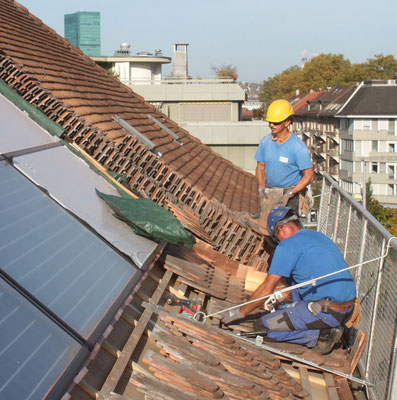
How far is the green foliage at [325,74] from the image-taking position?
105 m

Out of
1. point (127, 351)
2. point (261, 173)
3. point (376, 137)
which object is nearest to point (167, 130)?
point (261, 173)

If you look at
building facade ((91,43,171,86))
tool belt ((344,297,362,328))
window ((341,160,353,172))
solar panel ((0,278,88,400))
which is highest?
building facade ((91,43,171,86))

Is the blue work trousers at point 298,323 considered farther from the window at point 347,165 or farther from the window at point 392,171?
the window at point 347,165

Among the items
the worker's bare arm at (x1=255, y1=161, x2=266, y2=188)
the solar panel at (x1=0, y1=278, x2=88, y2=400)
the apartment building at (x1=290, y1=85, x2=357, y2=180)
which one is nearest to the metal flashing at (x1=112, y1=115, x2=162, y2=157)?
the worker's bare arm at (x1=255, y1=161, x2=266, y2=188)

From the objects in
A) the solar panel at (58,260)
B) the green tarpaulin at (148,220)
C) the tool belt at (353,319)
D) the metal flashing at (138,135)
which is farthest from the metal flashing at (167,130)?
the solar panel at (58,260)

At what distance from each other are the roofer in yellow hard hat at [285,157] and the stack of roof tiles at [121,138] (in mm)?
758

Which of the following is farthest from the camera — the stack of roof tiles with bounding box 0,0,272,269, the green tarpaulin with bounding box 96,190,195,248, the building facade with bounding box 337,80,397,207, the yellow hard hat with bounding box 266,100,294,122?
the building facade with bounding box 337,80,397,207

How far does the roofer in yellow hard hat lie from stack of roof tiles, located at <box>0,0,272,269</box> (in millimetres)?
758

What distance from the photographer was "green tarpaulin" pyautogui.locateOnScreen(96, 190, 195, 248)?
17.9 feet

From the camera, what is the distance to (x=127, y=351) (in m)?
4.05

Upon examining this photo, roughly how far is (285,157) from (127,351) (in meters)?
4.31

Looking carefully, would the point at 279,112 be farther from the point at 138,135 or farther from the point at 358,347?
the point at 358,347

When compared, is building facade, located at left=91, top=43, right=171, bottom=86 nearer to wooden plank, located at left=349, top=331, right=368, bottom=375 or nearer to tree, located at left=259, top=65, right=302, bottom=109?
wooden plank, located at left=349, top=331, right=368, bottom=375

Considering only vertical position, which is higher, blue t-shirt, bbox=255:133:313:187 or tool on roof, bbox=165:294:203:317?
blue t-shirt, bbox=255:133:313:187
